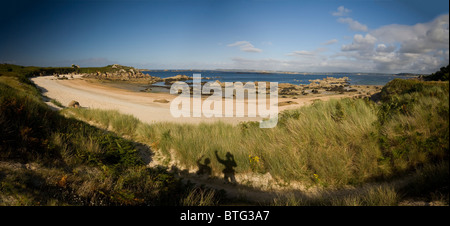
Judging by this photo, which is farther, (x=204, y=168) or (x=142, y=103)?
(x=142, y=103)

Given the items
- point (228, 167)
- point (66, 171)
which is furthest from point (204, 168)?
A: point (66, 171)

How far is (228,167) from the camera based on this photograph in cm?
541

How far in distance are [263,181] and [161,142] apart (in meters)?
4.10

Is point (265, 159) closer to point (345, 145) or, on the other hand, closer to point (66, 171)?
point (345, 145)

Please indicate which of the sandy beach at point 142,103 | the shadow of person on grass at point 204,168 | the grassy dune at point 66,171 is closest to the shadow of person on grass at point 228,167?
the shadow of person on grass at point 204,168

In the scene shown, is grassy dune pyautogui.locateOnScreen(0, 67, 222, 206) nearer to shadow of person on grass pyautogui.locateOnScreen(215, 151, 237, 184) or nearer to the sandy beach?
shadow of person on grass pyautogui.locateOnScreen(215, 151, 237, 184)

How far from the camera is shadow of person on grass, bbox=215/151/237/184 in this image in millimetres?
5121

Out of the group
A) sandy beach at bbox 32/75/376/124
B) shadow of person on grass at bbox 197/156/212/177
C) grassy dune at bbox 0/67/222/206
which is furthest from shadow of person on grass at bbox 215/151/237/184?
sandy beach at bbox 32/75/376/124

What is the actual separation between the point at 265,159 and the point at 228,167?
110 centimetres

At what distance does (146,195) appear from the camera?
3.68 m

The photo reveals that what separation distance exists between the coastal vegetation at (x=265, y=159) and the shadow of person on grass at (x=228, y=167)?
0.13m
